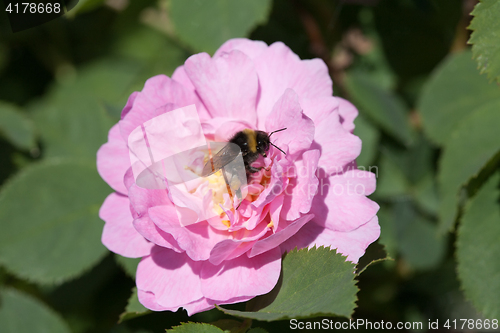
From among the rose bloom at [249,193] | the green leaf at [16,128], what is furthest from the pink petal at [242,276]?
the green leaf at [16,128]

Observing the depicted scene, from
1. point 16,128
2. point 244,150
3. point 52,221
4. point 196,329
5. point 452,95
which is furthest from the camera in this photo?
point 16,128

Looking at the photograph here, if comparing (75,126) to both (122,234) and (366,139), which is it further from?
(366,139)

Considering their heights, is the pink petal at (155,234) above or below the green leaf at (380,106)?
above

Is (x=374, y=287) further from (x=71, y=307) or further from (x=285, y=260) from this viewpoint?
(x=71, y=307)

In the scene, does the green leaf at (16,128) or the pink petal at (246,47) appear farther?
the green leaf at (16,128)

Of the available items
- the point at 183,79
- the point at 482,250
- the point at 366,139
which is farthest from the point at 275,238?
the point at 366,139

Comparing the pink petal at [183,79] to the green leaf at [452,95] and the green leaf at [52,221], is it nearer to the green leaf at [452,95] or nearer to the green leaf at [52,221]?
the green leaf at [52,221]

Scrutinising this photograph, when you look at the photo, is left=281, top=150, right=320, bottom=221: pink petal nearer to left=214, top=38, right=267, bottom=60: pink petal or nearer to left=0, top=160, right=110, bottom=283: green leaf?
left=214, top=38, right=267, bottom=60: pink petal

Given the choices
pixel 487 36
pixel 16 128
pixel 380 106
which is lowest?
pixel 16 128
